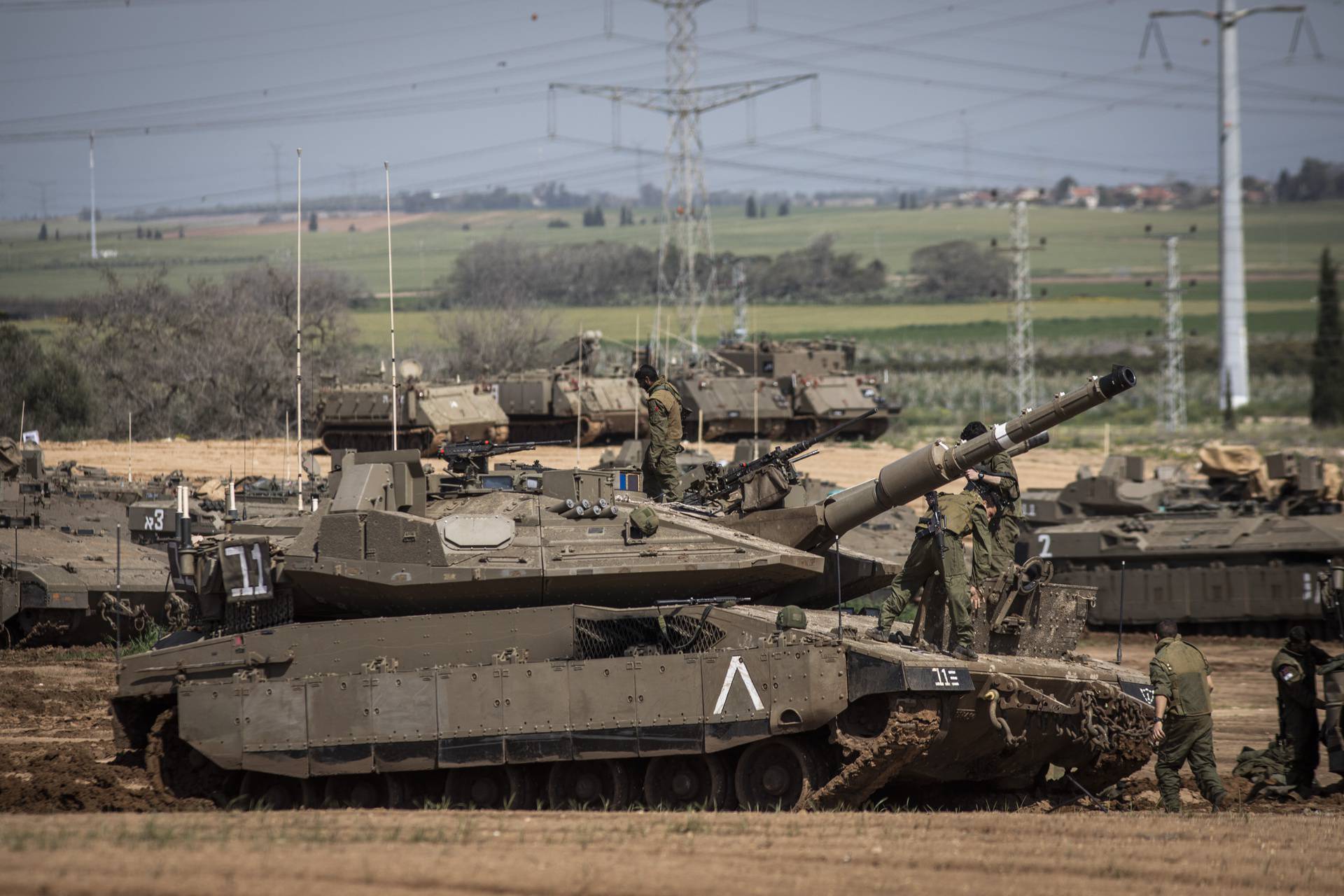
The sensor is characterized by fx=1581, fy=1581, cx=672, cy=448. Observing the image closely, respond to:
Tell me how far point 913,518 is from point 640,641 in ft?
50.5

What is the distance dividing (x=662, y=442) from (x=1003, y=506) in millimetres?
3223

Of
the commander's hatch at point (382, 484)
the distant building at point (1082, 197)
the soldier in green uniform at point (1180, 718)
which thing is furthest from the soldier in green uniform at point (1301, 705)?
the distant building at point (1082, 197)

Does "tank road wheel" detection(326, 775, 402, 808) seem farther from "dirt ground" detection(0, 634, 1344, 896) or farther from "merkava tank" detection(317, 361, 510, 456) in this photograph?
"merkava tank" detection(317, 361, 510, 456)

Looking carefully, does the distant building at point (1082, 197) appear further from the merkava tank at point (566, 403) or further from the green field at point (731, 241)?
the merkava tank at point (566, 403)

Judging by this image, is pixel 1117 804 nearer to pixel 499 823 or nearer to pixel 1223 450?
pixel 499 823

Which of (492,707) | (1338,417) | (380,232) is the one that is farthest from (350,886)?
(380,232)

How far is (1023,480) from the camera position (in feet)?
128

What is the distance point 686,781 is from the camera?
1221cm

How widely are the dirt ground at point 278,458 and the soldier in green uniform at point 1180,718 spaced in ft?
71.7

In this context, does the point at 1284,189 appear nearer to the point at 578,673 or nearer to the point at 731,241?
the point at 731,241

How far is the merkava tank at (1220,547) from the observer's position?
2261 cm

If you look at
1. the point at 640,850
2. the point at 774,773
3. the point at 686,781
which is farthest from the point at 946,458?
the point at 640,850

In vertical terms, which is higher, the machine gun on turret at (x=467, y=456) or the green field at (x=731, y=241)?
the green field at (x=731, y=241)

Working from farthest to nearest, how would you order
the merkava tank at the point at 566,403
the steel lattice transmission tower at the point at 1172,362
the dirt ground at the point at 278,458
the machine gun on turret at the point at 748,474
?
the steel lattice transmission tower at the point at 1172,362
the merkava tank at the point at 566,403
the dirt ground at the point at 278,458
the machine gun on turret at the point at 748,474
